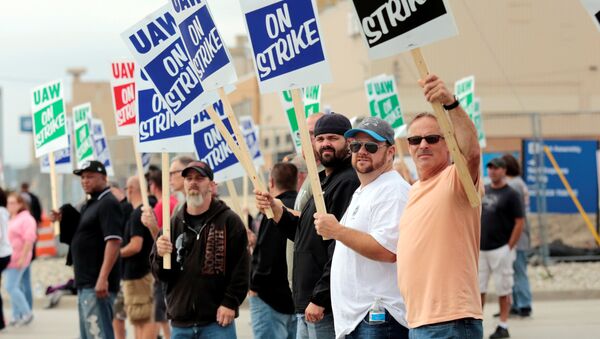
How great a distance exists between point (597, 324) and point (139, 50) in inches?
310

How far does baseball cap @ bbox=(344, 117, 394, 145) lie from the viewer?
6.77 m

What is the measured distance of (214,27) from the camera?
8.36 metres

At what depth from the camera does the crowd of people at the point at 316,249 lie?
237 inches

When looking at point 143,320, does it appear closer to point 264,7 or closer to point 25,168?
point 264,7

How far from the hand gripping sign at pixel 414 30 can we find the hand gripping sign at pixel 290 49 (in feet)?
2.68

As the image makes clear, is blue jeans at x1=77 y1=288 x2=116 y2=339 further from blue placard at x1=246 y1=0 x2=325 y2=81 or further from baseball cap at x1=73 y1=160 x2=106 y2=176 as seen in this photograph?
blue placard at x1=246 y1=0 x2=325 y2=81

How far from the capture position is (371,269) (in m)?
6.64

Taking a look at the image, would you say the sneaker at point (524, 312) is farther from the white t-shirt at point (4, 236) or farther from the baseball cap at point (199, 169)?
the baseball cap at point (199, 169)

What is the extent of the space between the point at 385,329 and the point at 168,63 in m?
3.42

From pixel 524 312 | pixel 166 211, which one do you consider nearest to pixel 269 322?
pixel 166 211

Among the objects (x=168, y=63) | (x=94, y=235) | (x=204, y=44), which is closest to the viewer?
(x=204, y=44)

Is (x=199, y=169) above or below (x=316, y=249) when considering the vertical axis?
above

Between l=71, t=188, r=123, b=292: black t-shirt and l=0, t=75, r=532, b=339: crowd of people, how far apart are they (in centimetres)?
1

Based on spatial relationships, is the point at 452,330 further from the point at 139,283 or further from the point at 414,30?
the point at 139,283
